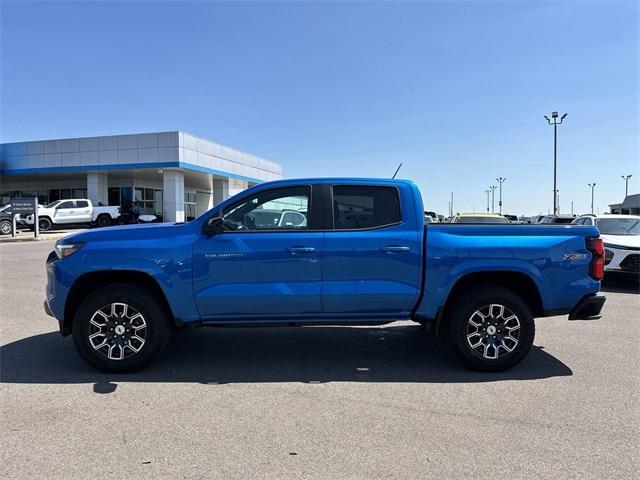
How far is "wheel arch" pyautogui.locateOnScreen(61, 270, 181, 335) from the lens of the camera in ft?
15.5

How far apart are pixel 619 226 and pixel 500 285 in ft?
26.9

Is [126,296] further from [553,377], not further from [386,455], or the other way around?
[553,377]

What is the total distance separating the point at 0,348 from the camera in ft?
18.2

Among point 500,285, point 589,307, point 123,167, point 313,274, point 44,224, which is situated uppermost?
point 123,167

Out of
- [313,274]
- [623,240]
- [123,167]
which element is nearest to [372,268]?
[313,274]

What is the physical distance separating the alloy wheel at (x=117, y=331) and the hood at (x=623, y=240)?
9.25m

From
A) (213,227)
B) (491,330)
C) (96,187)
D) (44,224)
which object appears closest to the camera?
(213,227)

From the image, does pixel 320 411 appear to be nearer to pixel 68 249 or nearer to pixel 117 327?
pixel 117 327

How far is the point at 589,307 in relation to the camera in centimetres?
483

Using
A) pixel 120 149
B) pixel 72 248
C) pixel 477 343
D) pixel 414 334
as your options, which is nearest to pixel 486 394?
pixel 477 343

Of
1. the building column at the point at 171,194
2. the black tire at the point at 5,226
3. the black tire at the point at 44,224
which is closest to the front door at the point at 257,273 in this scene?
the black tire at the point at 5,226

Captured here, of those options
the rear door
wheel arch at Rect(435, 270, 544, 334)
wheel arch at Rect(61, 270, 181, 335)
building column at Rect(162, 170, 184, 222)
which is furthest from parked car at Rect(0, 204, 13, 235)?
wheel arch at Rect(435, 270, 544, 334)

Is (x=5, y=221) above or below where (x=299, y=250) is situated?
above

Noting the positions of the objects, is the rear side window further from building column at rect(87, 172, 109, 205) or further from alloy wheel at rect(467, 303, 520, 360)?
building column at rect(87, 172, 109, 205)
